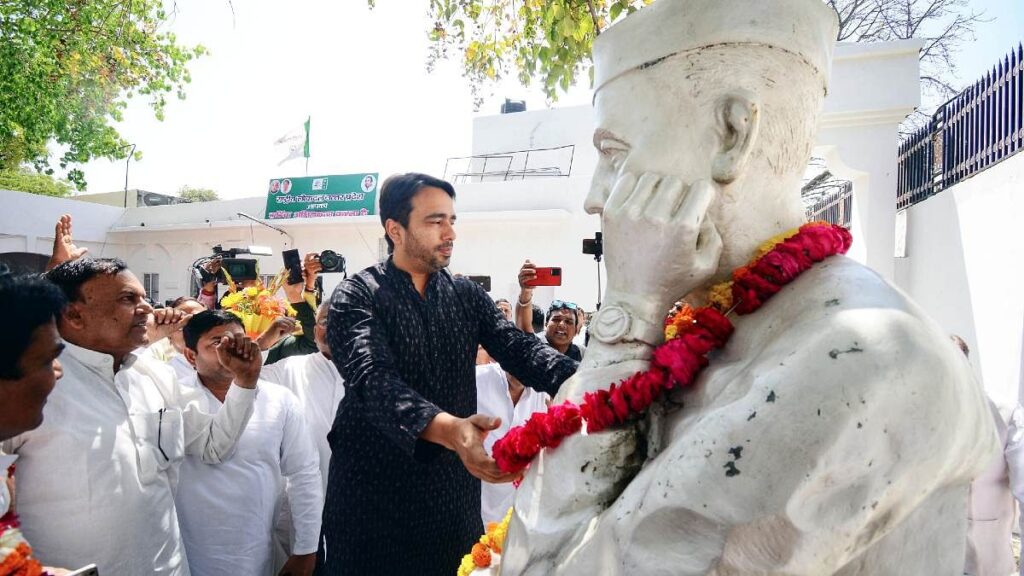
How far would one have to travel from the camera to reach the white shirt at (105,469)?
Result: 229 cm

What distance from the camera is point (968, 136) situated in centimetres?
547

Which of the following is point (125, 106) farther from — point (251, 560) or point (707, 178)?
point (707, 178)

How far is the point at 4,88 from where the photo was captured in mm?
9367

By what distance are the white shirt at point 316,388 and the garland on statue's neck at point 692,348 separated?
9.93ft

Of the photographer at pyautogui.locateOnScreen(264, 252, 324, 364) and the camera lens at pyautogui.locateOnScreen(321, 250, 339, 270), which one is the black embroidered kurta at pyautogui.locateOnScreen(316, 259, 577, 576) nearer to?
the photographer at pyautogui.locateOnScreen(264, 252, 324, 364)

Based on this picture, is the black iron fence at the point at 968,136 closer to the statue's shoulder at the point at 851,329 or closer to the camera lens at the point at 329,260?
the statue's shoulder at the point at 851,329

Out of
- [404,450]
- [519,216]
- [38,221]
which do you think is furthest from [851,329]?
[38,221]

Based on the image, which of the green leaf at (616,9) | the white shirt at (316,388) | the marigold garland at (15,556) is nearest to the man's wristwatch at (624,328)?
the marigold garland at (15,556)

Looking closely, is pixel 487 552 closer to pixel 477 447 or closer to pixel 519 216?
pixel 477 447

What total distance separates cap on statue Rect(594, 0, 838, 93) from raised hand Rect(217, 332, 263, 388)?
2050 mm

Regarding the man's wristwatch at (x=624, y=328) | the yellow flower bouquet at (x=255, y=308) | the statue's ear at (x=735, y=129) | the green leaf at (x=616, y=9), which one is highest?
the green leaf at (x=616, y=9)

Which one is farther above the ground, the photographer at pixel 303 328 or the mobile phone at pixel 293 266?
the mobile phone at pixel 293 266

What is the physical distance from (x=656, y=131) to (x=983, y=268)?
507 centimetres

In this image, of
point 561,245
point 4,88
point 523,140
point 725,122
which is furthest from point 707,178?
point 523,140
